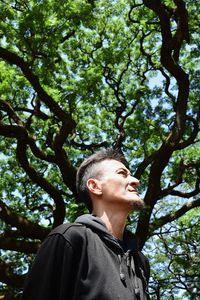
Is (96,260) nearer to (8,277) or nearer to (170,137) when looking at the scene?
(8,277)

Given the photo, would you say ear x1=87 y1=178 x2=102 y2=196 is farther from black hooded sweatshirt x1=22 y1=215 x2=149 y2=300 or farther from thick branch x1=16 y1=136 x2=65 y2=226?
thick branch x1=16 y1=136 x2=65 y2=226

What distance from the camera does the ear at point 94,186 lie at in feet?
8.87

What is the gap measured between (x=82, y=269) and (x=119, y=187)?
2.61 feet

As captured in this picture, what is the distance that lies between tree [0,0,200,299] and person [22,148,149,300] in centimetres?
726

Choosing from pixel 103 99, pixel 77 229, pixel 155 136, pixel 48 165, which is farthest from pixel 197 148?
pixel 77 229

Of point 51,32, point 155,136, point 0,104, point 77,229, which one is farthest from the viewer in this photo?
point 155,136

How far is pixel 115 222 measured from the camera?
8.37 ft

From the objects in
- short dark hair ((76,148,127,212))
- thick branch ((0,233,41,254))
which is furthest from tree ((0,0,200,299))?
short dark hair ((76,148,127,212))

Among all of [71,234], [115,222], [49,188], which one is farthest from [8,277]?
[71,234]

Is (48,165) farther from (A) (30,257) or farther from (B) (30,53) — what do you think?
(B) (30,53)

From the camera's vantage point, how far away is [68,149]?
13.1 m

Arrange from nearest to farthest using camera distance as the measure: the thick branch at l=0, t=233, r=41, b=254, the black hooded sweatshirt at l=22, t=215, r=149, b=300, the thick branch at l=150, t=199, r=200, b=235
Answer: the black hooded sweatshirt at l=22, t=215, r=149, b=300 → the thick branch at l=0, t=233, r=41, b=254 → the thick branch at l=150, t=199, r=200, b=235

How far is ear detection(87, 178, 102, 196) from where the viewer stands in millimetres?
2703

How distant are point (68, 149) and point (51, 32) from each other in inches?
158
